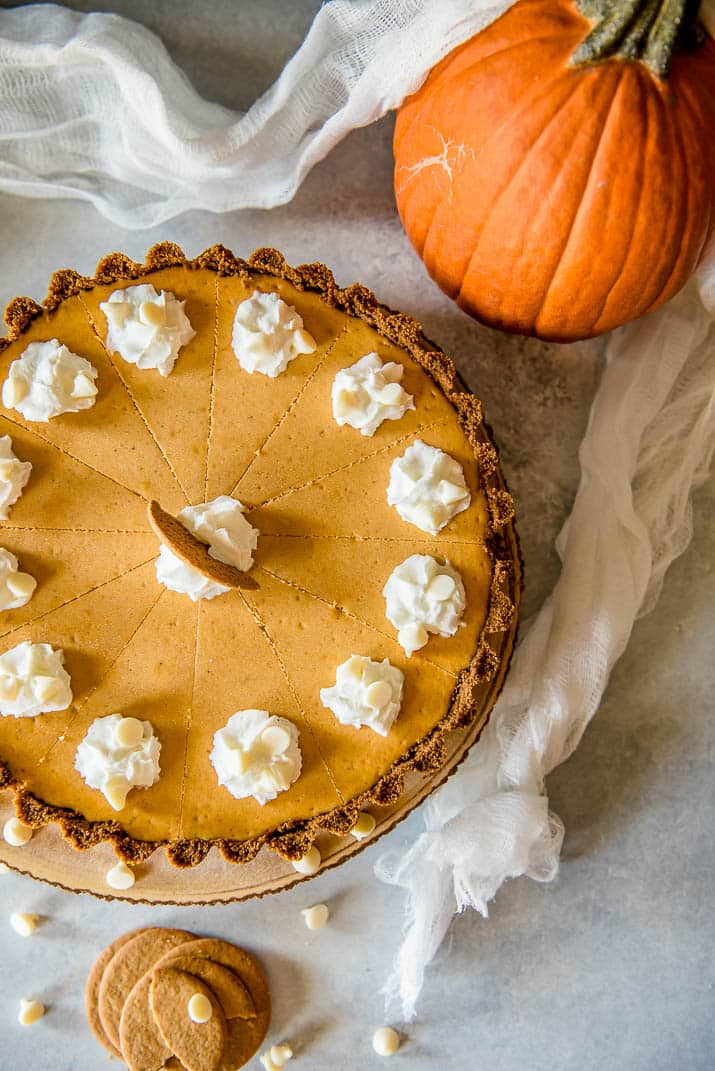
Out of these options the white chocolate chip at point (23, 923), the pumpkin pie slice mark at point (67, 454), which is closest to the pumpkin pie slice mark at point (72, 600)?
the pumpkin pie slice mark at point (67, 454)

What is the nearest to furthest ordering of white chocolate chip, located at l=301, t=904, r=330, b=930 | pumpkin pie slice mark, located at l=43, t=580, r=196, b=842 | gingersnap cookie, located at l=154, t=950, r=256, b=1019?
pumpkin pie slice mark, located at l=43, t=580, r=196, b=842
gingersnap cookie, located at l=154, t=950, r=256, b=1019
white chocolate chip, located at l=301, t=904, r=330, b=930

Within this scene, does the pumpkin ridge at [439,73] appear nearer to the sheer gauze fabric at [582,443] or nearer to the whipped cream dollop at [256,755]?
the sheer gauze fabric at [582,443]

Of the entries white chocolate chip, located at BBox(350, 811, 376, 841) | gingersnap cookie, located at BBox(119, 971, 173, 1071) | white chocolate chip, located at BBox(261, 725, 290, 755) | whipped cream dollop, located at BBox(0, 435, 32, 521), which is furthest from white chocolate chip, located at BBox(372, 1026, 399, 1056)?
whipped cream dollop, located at BBox(0, 435, 32, 521)

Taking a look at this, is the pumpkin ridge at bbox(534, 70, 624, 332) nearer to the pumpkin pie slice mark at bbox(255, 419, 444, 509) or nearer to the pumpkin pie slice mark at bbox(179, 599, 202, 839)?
the pumpkin pie slice mark at bbox(255, 419, 444, 509)

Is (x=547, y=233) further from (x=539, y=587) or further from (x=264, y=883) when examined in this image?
(x=264, y=883)

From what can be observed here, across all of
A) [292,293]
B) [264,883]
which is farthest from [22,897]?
[292,293]
